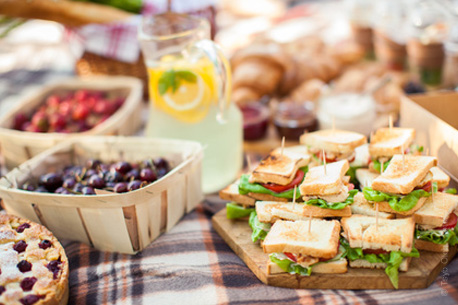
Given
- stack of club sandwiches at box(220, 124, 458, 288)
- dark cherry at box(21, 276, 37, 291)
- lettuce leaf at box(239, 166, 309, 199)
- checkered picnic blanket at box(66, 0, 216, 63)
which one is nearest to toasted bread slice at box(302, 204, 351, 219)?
stack of club sandwiches at box(220, 124, 458, 288)

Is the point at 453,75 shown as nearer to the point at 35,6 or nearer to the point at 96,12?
the point at 96,12

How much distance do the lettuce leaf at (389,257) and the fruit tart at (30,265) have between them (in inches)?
33.1

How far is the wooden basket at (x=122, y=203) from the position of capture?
1.49 m

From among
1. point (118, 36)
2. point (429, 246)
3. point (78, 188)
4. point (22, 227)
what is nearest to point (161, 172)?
point (78, 188)

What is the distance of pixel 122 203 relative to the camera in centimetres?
146

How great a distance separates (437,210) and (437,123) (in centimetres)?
42

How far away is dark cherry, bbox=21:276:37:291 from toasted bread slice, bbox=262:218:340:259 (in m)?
0.66

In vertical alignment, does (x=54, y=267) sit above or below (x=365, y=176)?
below

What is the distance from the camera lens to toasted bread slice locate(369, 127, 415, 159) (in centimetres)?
163

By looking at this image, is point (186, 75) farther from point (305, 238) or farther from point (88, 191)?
point (305, 238)

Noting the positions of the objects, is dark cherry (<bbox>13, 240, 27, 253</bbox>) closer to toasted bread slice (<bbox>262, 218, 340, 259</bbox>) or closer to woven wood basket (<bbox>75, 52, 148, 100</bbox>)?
toasted bread slice (<bbox>262, 218, 340, 259</bbox>)

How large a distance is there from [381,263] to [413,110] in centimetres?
79

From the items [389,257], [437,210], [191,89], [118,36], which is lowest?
[389,257]

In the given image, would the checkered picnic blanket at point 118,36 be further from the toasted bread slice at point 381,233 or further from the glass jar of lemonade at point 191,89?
the toasted bread slice at point 381,233
